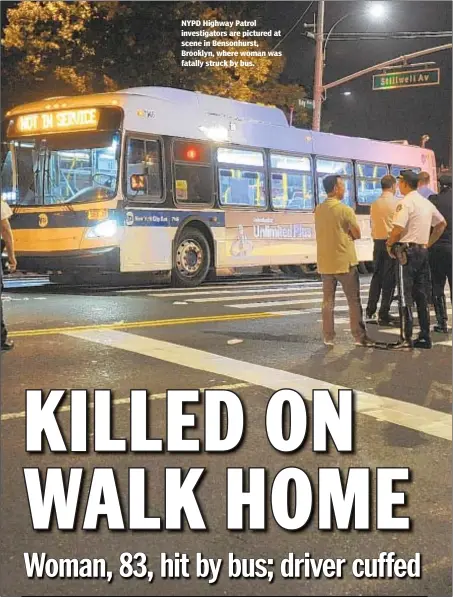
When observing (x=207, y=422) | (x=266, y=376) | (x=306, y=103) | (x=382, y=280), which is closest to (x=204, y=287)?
(x=382, y=280)

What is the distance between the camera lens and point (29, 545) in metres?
3.69

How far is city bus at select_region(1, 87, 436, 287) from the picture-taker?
46.7 feet

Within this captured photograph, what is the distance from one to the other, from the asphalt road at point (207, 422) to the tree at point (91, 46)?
43.9 feet

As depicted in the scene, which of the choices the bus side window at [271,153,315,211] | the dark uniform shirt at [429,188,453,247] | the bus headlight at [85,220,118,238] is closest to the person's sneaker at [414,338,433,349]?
the dark uniform shirt at [429,188,453,247]

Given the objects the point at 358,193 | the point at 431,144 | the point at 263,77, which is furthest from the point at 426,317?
the point at 431,144

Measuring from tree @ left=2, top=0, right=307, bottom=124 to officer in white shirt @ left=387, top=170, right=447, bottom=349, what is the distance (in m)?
16.8

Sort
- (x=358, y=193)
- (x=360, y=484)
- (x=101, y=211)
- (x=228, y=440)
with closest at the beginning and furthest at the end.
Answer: (x=360, y=484)
(x=228, y=440)
(x=101, y=211)
(x=358, y=193)

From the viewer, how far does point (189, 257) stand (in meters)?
15.8

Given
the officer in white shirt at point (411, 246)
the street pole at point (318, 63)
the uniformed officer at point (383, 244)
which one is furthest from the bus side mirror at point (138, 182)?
the street pole at point (318, 63)

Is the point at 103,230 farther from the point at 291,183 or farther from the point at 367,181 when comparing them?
the point at 367,181

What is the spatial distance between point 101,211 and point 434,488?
1046 cm

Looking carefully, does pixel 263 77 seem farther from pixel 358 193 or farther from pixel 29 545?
pixel 29 545

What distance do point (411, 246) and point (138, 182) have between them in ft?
23.6

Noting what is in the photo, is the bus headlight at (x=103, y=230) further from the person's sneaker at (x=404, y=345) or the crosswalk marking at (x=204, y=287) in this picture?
the person's sneaker at (x=404, y=345)
